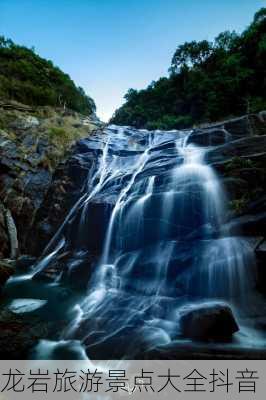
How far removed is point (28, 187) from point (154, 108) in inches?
900

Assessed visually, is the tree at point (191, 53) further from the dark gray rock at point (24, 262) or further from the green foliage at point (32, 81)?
the dark gray rock at point (24, 262)

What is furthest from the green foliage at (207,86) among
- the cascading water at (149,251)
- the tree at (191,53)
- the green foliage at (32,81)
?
the cascading water at (149,251)

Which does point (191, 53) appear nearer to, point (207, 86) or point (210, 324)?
point (207, 86)

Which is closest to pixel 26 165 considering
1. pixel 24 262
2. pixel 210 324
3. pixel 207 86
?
pixel 24 262

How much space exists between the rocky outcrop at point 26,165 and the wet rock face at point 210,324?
9.71 meters

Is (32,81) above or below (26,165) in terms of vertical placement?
above

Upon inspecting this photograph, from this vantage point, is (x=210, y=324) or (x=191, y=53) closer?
(x=210, y=324)

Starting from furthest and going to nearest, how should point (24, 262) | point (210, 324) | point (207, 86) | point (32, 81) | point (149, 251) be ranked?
point (32, 81) → point (207, 86) → point (24, 262) → point (149, 251) → point (210, 324)

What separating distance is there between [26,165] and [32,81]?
1628cm

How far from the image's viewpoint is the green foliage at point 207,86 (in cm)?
2034

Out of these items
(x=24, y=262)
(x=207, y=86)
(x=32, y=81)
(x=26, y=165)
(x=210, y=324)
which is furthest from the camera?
(x=32, y=81)

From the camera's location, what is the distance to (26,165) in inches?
639

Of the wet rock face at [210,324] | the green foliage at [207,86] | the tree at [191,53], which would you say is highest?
the tree at [191,53]

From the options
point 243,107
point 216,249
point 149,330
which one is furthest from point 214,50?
point 149,330
